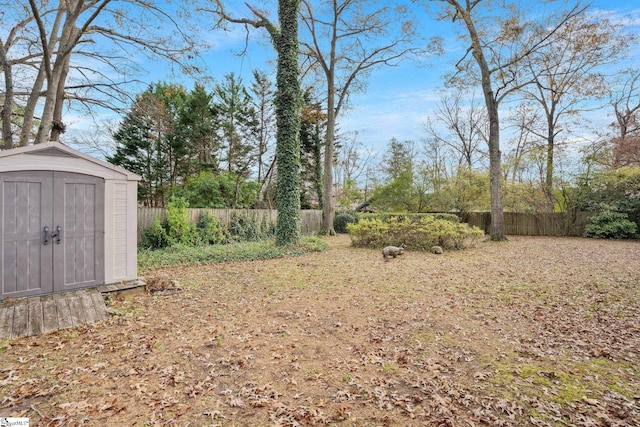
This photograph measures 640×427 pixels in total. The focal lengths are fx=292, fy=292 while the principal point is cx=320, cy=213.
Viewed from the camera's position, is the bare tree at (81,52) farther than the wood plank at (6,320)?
Yes

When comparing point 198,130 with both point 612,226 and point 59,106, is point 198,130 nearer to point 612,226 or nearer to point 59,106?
point 59,106

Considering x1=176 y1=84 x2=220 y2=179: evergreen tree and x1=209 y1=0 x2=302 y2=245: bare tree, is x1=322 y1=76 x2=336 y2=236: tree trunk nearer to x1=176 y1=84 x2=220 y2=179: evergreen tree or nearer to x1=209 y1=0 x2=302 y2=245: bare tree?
x1=209 y1=0 x2=302 y2=245: bare tree

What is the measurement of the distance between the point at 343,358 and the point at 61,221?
459 centimetres

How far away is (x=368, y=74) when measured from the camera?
53.2 feet

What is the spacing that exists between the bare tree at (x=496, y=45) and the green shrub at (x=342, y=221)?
7.37 meters

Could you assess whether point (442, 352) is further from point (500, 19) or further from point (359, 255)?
point (500, 19)

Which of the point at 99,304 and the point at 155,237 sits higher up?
the point at 155,237

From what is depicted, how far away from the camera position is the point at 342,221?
17.3m

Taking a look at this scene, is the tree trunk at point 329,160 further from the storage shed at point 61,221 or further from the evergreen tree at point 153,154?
the storage shed at point 61,221

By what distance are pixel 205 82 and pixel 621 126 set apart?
23447 mm

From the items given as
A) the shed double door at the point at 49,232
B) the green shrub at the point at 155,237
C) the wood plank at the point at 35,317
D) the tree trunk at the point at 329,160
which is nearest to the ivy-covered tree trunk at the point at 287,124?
the green shrub at the point at 155,237

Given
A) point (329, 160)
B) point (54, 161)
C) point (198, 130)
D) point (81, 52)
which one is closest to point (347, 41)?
point (329, 160)

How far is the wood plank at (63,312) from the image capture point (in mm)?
3822

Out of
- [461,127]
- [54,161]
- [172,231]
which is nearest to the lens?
[54,161]
